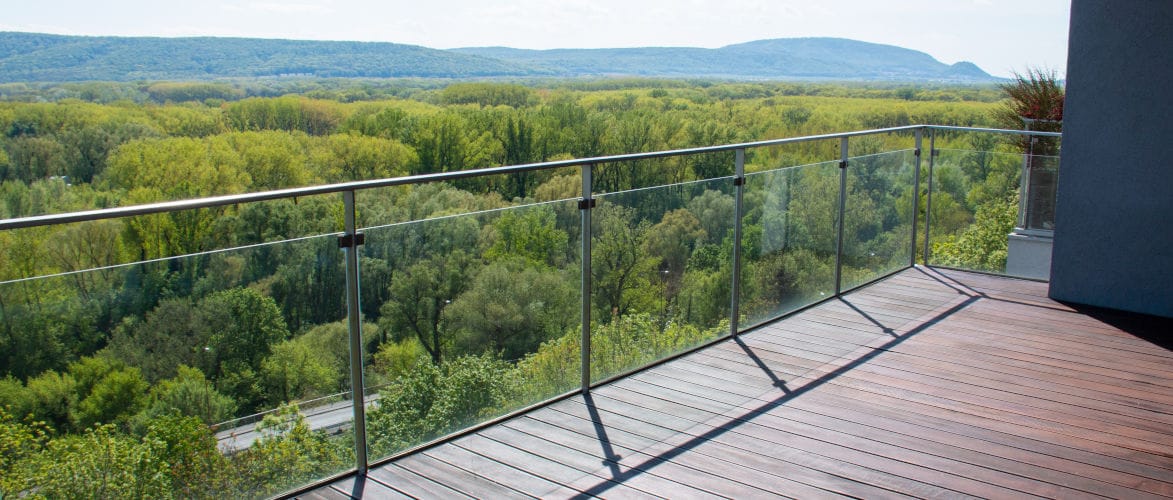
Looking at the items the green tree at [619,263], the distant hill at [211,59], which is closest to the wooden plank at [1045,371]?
the green tree at [619,263]

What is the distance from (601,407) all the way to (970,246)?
366 centimetres

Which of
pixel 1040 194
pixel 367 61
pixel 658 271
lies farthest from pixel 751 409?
pixel 367 61

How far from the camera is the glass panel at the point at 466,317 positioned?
2.83m

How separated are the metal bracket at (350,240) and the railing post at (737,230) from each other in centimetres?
202

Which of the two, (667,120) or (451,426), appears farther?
(667,120)

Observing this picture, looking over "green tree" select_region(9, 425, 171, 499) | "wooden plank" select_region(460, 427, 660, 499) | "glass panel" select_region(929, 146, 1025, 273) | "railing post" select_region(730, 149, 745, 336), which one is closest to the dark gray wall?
"glass panel" select_region(929, 146, 1025, 273)

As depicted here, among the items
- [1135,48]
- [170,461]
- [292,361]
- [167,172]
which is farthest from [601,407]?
[167,172]

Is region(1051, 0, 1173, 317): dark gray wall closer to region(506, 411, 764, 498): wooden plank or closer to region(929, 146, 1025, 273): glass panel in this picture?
region(929, 146, 1025, 273): glass panel

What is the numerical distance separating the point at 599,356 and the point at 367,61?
11109 centimetres

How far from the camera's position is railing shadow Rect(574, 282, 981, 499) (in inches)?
109

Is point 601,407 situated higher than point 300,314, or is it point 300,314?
point 300,314

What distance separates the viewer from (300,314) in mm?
2547

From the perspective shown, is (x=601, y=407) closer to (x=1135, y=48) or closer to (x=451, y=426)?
(x=451, y=426)

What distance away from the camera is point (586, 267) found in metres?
3.51
